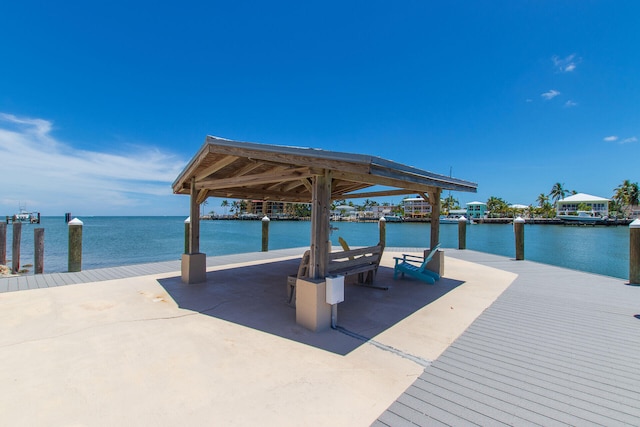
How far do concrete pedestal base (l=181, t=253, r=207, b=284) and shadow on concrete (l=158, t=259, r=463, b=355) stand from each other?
0.59 feet

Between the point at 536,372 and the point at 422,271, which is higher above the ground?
the point at 422,271

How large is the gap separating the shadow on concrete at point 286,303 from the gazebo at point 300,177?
755mm

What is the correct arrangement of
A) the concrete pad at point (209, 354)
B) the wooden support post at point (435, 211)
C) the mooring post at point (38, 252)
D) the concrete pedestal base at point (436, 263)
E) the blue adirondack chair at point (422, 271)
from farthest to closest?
1. the mooring post at point (38, 252)
2. the concrete pedestal base at point (436, 263)
3. the wooden support post at point (435, 211)
4. the blue adirondack chair at point (422, 271)
5. the concrete pad at point (209, 354)

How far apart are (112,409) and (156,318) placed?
207 centimetres

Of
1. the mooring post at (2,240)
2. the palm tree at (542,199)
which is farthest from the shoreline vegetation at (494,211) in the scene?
the mooring post at (2,240)

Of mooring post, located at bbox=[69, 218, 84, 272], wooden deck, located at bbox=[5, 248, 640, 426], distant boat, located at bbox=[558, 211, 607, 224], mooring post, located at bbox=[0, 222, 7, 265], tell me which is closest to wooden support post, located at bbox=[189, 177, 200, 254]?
mooring post, located at bbox=[69, 218, 84, 272]

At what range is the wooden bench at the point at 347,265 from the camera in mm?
4359

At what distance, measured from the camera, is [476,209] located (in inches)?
3590

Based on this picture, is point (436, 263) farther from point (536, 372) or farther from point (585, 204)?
point (585, 204)

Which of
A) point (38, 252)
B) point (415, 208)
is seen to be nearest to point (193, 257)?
Result: point (38, 252)

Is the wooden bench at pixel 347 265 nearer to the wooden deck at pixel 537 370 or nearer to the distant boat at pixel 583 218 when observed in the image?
the wooden deck at pixel 537 370

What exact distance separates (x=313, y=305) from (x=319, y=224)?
1.08 meters

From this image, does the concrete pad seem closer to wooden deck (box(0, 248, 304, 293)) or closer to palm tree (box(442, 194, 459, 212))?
wooden deck (box(0, 248, 304, 293))

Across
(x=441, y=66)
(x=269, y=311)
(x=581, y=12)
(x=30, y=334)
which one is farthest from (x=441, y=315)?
(x=441, y=66)
